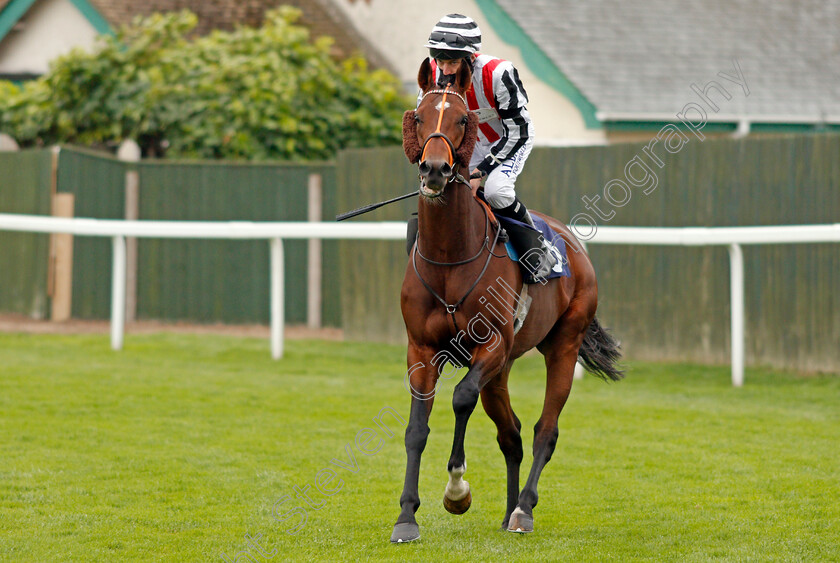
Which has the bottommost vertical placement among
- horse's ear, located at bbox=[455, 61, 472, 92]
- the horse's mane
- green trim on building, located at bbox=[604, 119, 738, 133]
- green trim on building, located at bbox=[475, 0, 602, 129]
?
the horse's mane

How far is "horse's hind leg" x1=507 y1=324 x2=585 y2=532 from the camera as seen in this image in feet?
17.6

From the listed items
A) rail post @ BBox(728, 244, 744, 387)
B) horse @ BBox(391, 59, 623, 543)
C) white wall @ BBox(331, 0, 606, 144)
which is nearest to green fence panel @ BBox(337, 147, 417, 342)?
white wall @ BBox(331, 0, 606, 144)

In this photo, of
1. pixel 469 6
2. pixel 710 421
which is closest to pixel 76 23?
pixel 469 6

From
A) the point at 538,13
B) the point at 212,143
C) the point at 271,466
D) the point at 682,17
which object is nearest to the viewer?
the point at 271,466

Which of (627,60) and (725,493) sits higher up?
(627,60)

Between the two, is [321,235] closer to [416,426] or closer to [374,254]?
[374,254]

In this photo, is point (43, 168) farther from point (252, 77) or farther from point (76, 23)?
point (76, 23)

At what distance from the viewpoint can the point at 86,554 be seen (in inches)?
191

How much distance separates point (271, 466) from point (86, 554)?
1.84m

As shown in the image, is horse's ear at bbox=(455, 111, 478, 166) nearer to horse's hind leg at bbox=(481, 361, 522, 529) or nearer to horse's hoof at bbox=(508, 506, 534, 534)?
horse's hind leg at bbox=(481, 361, 522, 529)

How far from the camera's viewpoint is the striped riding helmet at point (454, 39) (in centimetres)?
516

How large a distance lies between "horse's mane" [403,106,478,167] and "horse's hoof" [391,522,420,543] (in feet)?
5.03

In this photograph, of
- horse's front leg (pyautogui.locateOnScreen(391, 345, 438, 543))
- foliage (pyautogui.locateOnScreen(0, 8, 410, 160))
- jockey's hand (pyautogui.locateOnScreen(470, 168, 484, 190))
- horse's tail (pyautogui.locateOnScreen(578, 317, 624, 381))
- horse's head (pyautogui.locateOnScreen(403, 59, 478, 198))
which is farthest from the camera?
foliage (pyautogui.locateOnScreen(0, 8, 410, 160))

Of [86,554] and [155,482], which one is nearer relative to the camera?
[86,554]
